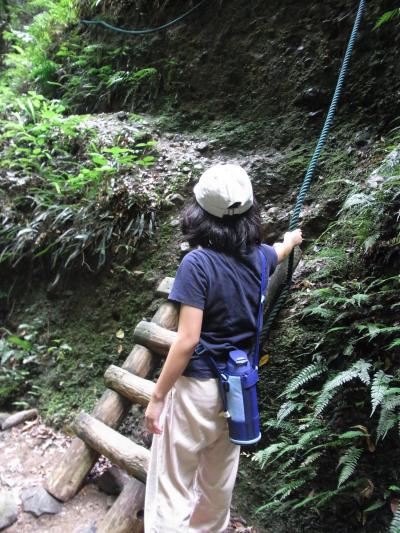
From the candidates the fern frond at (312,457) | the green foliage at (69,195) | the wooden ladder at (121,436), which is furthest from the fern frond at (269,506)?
the green foliage at (69,195)

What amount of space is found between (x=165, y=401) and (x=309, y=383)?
3.02 ft

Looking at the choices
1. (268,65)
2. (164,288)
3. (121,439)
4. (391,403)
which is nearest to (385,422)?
(391,403)

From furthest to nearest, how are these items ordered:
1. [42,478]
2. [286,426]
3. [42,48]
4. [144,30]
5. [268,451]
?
[42,48], [144,30], [42,478], [286,426], [268,451]

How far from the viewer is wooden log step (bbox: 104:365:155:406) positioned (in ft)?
9.25

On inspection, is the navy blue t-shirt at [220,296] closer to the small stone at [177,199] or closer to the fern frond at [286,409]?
the fern frond at [286,409]

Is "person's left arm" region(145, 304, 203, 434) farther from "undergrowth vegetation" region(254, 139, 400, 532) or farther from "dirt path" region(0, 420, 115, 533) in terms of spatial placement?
"dirt path" region(0, 420, 115, 533)

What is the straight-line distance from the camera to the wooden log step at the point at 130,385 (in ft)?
9.25

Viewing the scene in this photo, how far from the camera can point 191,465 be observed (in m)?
1.98

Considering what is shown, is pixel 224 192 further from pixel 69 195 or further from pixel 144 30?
pixel 144 30

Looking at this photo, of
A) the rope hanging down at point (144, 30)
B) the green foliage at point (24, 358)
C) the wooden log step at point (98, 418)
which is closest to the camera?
the wooden log step at point (98, 418)

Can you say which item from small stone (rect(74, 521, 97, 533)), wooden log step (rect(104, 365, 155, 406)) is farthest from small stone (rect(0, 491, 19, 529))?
wooden log step (rect(104, 365, 155, 406))

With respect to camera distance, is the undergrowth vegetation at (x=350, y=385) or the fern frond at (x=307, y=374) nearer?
the undergrowth vegetation at (x=350, y=385)

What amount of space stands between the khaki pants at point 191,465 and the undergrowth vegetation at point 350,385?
318 millimetres

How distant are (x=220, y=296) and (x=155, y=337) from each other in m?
1.38
